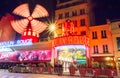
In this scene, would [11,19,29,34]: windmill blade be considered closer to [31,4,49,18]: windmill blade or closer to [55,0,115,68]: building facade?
[31,4,49,18]: windmill blade

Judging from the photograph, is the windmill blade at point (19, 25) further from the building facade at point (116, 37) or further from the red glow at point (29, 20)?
the building facade at point (116, 37)

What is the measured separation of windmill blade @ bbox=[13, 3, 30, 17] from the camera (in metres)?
30.8

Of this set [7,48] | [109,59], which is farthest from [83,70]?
[7,48]

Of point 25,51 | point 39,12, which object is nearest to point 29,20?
point 39,12

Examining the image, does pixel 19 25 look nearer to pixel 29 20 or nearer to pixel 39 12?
pixel 29 20

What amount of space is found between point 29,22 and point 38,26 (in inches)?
86.6

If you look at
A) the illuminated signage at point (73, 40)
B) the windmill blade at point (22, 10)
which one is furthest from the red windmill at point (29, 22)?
the illuminated signage at point (73, 40)

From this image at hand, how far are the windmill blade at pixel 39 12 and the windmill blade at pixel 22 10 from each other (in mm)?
1329

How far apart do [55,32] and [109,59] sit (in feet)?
32.5

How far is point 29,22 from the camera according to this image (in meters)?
32.1

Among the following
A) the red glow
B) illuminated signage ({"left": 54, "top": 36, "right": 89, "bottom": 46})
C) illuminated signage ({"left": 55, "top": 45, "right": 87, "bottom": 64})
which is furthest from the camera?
the red glow

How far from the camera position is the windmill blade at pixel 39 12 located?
3082 cm

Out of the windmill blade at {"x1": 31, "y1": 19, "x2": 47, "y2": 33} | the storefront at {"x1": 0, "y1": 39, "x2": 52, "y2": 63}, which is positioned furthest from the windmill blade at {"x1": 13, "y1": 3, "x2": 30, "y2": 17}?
the storefront at {"x1": 0, "y1": 39, "x2": 52, "y2": 63}

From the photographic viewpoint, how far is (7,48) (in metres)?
32.4
